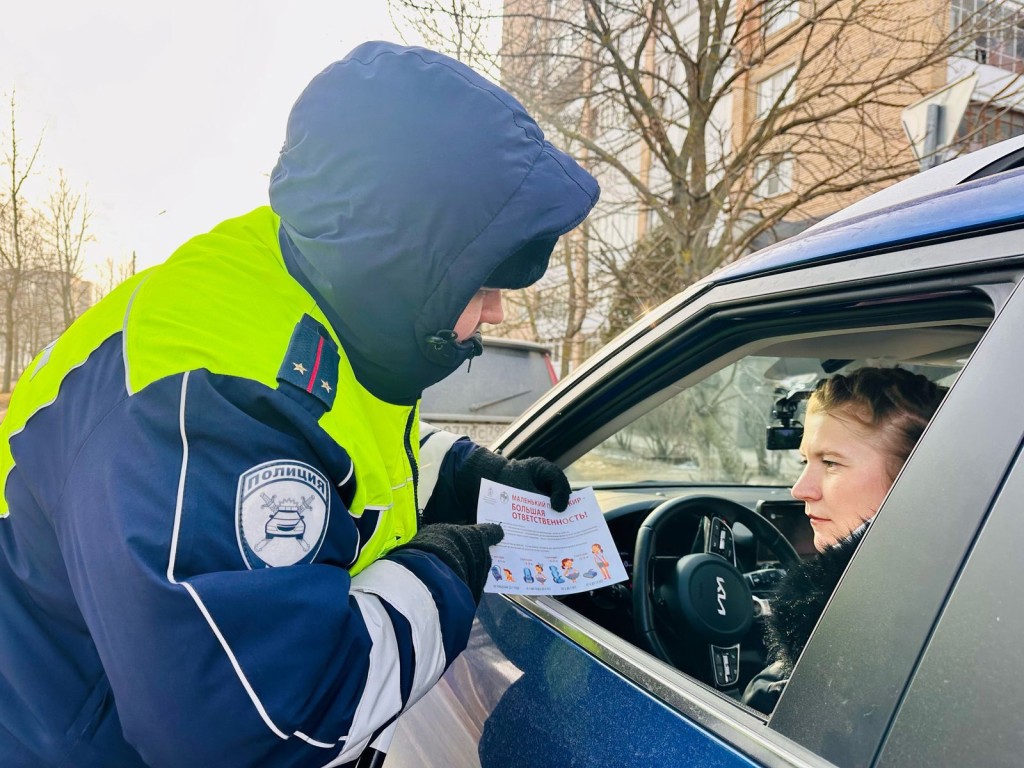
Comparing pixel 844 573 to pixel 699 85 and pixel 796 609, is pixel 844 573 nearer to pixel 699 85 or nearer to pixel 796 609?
pixel 796 609

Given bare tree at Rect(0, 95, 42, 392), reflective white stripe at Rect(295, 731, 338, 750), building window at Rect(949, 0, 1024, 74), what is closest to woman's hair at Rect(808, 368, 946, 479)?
reflective white stripe at Rect(295, 731, 338, 750)

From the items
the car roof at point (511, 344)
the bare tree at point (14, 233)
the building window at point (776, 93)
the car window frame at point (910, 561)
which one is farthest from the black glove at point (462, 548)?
the bare tree at point (14, 233)

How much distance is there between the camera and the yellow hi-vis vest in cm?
99

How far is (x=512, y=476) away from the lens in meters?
1.79

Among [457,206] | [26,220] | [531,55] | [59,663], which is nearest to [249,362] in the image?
[457,206]

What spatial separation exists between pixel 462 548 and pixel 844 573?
0.65 m

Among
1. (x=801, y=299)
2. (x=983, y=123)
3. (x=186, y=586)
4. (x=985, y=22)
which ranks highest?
(x=985, y=22)

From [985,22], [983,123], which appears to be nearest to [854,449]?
[983,123]

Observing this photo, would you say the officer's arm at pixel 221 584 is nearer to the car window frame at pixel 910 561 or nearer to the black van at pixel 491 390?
the car window frame at pixel 910 561

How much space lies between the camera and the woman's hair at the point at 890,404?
148 centimetres

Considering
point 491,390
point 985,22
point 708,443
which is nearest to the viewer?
point 985,22

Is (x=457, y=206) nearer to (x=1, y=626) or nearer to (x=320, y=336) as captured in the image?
(x=320, y=336)

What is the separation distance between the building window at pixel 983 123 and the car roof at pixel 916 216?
433cm

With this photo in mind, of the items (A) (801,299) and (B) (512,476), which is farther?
(B) (512,476)
